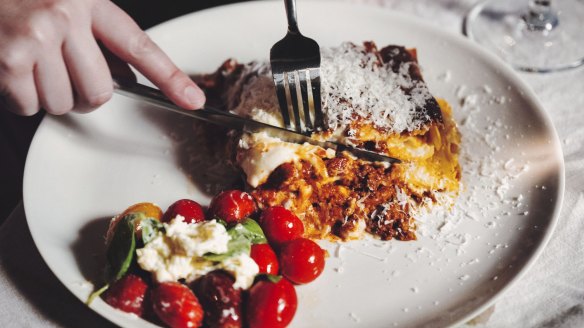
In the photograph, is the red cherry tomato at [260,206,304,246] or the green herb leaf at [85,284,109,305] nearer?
the green herb leaf at [85,284,109,305]

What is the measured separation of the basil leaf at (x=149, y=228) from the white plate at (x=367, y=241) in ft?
0.77

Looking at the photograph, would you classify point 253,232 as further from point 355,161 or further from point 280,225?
point 355,161

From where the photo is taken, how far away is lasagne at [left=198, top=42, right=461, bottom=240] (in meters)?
2.29

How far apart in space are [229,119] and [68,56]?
1.97 feet

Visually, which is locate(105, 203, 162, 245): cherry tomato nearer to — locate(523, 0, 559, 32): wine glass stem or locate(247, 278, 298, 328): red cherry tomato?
locate(247, 278, 298, 328): red cherry tomato

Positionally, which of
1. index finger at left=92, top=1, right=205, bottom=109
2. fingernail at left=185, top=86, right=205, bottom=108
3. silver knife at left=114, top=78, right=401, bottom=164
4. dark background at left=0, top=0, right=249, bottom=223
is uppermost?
index finger at left=92, top=1, right=205, bottom=109

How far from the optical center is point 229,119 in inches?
90.4

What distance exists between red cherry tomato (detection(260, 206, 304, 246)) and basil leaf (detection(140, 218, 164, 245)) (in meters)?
0.39

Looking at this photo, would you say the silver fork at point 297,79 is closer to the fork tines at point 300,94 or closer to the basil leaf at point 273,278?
the fork tines at point 300,94

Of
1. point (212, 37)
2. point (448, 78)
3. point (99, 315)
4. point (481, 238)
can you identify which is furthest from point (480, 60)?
point (99, 315)

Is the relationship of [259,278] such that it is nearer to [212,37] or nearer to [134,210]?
[134,210]

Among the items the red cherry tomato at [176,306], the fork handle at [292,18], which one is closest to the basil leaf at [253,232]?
the red cherry tomato at [176,306]

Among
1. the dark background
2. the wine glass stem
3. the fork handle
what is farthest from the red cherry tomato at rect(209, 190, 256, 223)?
the wine glass stem

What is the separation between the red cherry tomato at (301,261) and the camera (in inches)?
79.3
